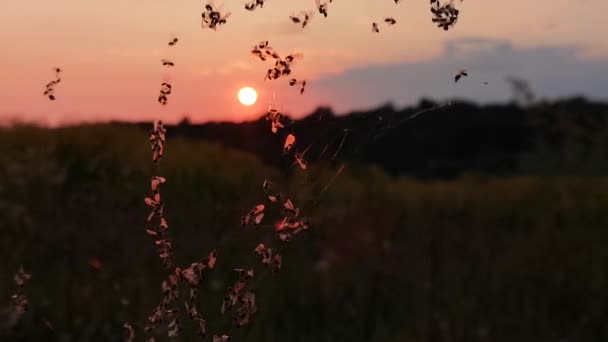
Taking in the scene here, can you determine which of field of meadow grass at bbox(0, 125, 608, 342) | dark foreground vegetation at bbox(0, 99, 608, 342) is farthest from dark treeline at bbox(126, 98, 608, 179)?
field of meadow grass at bbox(0, 125, 608, 342)

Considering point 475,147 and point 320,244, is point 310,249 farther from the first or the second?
point 475,147

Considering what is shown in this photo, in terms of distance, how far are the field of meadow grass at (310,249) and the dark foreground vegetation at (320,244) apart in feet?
0.04

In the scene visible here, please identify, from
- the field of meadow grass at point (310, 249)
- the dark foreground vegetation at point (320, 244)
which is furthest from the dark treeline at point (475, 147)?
the field of meadow grass at point (310, 249)

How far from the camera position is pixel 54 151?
22.8 ft

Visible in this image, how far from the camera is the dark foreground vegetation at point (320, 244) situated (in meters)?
4.76

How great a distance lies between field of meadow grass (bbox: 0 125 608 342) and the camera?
4.76m

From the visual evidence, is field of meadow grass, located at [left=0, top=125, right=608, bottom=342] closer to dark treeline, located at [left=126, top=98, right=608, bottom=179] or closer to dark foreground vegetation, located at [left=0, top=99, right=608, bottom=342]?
dark foreground vegetation, located at [left=0, top=99, right=608, bottom=342]

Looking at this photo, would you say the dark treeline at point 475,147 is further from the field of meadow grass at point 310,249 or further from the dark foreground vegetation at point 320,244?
the field of meadow grass at point 310,249

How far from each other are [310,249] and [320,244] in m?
0.12

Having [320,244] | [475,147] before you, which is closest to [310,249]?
[320,244]

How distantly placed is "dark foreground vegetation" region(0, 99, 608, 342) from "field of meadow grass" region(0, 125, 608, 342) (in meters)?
0.01

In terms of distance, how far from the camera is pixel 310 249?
5.85 meters

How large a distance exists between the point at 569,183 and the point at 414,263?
8.61 ft

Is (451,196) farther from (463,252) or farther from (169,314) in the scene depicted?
(169,314)
